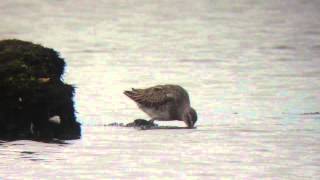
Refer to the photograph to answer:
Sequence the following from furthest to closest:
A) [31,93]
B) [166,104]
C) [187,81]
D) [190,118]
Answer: [187,81] < [166,104] < [190,118] < [31,93]

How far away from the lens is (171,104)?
918 inches

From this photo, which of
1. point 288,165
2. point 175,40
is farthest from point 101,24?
point 288,165

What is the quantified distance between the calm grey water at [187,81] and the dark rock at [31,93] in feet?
1.02

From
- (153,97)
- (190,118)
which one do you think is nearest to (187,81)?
(153,97)

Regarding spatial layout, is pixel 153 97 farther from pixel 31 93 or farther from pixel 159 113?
pixel 31 93

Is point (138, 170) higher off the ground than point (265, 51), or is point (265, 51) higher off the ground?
point (265, 51)

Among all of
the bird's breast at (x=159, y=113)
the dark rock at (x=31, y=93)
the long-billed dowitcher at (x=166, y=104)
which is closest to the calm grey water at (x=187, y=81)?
the dark rock at (x=31, y=93)

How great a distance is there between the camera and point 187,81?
101 ft

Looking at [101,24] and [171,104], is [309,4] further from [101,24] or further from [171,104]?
[171,104]

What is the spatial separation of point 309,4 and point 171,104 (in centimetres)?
3289

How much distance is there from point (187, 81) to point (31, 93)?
35.5 feet

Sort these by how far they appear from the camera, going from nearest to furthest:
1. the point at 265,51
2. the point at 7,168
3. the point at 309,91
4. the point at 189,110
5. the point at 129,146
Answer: the point at 7,168
the point at 129,146
the point at 189,110
the point at 309,91
the point at 265,51

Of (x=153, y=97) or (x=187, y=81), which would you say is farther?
(x=187, y=81)

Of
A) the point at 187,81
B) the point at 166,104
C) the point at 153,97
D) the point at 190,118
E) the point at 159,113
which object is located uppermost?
the point at 187,81
